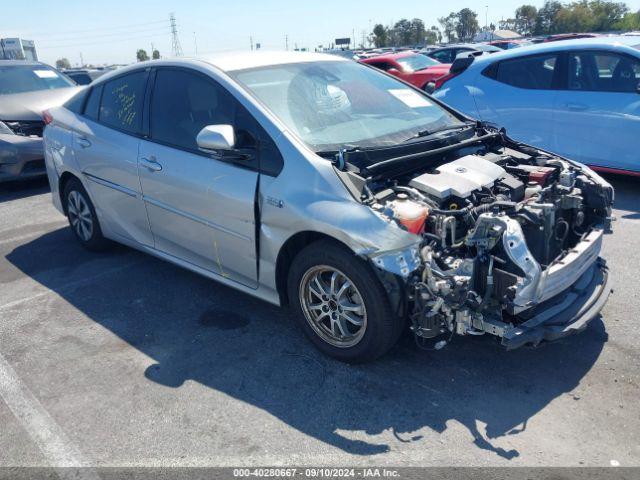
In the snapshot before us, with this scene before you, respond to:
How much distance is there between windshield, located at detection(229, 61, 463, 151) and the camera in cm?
361

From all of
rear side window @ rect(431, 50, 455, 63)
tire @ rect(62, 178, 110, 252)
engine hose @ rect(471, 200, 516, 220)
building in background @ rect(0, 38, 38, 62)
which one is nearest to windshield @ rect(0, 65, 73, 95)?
tire @ rect(62, 178, 110, 252)

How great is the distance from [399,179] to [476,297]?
3.06 ft

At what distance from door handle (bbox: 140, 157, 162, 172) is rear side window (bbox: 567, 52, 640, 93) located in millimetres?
5086

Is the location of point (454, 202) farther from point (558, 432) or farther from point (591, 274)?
point (558, 432)

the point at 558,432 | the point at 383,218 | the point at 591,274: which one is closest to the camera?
the point at 558,432

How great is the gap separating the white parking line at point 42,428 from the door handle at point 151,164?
5.42ft

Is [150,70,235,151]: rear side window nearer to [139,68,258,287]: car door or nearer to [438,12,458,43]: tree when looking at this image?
[139,68,258,287]: car door

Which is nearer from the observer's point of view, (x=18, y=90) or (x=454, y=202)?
(x=454, y=202)

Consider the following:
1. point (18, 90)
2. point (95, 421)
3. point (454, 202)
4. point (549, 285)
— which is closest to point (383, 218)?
point (454, 202)

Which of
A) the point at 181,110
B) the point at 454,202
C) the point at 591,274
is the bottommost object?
the point at 591,274

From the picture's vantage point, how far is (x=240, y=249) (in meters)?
3.66

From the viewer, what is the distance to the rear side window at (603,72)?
6172 millimetres

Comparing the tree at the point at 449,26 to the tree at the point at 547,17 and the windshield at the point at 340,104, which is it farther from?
the windshield at the point at 340,104

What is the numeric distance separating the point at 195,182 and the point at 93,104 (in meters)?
1.87
